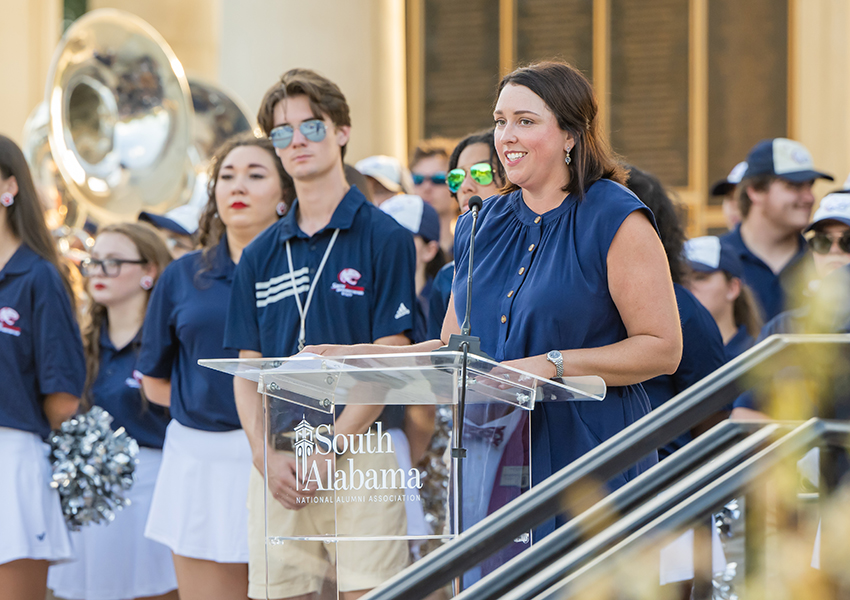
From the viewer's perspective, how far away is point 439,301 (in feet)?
14.6

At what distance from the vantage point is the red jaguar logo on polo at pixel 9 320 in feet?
14.4

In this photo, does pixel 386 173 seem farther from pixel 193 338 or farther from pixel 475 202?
pixel 475 202

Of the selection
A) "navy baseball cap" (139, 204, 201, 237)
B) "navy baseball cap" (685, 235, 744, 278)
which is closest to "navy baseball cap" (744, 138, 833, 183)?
"navy baseball cap" (685, 235, 744, 278)

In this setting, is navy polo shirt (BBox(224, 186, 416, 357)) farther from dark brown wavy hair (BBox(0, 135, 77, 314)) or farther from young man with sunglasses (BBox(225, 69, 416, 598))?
dark brown wavy hair (BBox(0, 135, 77, 314))

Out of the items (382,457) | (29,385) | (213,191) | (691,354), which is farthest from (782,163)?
(382,457)

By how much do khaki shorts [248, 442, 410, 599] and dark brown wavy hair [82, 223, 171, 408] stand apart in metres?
3.04

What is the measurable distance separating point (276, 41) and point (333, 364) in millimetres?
8087

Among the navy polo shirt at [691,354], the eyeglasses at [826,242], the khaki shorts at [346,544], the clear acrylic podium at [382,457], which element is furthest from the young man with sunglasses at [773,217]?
the khaki shorts at [346,544]

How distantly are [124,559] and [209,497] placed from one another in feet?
4.12

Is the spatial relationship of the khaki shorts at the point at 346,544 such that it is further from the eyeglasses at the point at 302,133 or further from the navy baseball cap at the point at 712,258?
the navy baseball cap at the point at 712,258

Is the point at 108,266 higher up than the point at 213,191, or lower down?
lower down

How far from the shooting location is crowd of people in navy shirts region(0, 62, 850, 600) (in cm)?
276

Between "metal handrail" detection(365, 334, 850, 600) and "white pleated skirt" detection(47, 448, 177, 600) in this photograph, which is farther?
"white pleated skirt" detection(47, 448, 177, 600)

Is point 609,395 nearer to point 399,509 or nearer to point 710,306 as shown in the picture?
point 399,509
